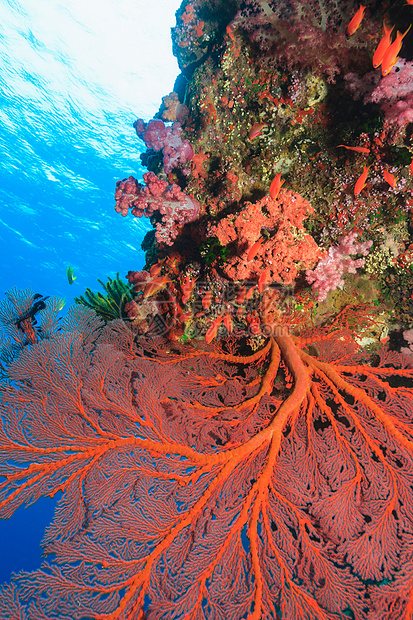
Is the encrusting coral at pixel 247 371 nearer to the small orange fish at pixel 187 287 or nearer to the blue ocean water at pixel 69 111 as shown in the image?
the small orange fish at pixel 187 287

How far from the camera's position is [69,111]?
69.4 feet

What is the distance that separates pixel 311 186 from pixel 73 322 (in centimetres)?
347

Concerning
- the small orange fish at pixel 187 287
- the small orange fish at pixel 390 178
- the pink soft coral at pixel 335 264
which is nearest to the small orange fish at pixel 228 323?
the small orange fish at pixel 187 287

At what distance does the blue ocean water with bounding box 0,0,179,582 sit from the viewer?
17172mm

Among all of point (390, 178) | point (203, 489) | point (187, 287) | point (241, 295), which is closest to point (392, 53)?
point (390, 178)

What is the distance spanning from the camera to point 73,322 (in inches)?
137

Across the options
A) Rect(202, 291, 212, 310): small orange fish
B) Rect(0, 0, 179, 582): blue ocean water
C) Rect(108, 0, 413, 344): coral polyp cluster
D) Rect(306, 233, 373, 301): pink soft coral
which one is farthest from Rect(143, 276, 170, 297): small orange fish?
Rect(0, 0, 179, 582): blue ocean water

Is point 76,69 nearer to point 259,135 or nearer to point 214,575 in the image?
point 259,135

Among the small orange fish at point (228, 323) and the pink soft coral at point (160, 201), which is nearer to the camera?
the small orange fish at point (228, 323)

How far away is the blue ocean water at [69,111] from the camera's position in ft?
56.3

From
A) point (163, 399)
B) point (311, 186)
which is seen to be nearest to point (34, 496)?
point (163, 399)

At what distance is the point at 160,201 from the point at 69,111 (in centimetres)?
2398

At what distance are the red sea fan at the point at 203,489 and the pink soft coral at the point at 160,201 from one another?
2.06 meters

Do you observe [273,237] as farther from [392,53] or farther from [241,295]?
[392,53]
